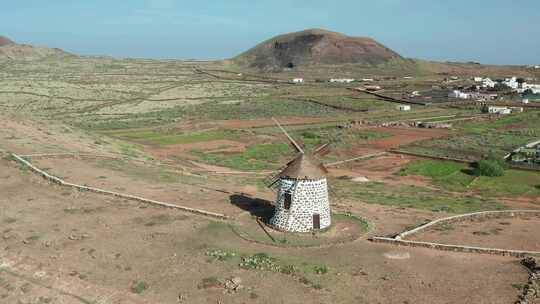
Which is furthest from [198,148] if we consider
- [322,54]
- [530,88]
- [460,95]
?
[322,54]

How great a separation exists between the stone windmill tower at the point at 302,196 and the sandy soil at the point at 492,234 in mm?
4891

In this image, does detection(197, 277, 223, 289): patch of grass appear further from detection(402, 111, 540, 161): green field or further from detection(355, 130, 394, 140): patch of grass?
detection(355, 130, 394, 140): patch of grass

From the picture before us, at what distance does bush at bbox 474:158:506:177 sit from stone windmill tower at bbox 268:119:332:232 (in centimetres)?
2514

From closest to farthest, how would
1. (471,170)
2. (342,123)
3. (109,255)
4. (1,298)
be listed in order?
(1,298)
(109,255)
(471,170)
(342,123)

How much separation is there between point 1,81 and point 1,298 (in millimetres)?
111054

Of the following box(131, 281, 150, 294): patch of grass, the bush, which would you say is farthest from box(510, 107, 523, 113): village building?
box(131, 281, 150, 294): patch of grass

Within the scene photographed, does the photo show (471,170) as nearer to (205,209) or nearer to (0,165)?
(205,209)

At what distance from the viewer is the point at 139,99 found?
341 feet

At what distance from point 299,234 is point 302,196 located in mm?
1804

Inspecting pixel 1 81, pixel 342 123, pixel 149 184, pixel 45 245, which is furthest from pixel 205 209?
pixel 1 81

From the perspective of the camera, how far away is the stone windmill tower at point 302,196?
2438cm

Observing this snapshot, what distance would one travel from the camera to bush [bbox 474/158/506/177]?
4447 cm

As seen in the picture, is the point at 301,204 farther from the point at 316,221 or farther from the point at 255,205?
the point at 255,205

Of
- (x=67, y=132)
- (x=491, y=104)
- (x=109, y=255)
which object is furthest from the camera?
(x=491, y=104)
